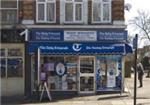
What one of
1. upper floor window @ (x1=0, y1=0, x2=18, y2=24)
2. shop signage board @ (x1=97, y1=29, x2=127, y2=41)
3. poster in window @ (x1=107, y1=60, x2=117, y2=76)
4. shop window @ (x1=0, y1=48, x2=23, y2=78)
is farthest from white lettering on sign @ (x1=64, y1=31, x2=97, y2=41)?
upper floor window @ (x1=0, y1=0, x2=18, y2=24)

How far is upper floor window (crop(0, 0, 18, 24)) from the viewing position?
1179 inches

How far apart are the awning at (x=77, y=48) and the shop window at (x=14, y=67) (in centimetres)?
134

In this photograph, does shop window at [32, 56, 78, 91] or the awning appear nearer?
the awning

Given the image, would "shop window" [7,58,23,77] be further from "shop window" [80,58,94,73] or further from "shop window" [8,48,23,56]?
"shop window" [80,58,94,73]

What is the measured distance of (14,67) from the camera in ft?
97.7

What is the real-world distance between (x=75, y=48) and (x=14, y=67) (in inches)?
143

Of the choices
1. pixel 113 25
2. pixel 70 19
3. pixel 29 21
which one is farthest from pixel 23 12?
pixel 113 25

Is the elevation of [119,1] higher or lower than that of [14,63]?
higher

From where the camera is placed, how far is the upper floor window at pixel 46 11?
97.7ft

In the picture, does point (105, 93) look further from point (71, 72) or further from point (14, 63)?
point (14, 63)

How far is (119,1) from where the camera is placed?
2962 cm

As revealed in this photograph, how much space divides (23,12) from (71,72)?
4.20 metres

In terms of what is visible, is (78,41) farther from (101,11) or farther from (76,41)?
(101,11)

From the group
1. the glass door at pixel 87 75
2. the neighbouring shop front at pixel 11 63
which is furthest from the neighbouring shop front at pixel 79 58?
the neighbouring shop front at pixel 11 63
